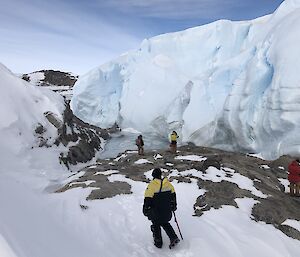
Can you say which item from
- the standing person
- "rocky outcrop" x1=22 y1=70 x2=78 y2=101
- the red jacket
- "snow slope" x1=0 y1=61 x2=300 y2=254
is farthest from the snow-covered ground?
"rocky outcrop" x1=22 y1=70 x2=78 y2=101

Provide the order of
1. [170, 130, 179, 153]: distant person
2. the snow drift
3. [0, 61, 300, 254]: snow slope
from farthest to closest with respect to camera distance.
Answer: [170, 130, 179, 153]: distant person
the snow drift
[0, 61, 300, 254]: snow slope

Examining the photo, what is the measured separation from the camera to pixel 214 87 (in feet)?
98.4

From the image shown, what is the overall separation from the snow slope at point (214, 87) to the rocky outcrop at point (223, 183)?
520 cm

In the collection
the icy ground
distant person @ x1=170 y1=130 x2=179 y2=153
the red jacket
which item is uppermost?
the icy ground

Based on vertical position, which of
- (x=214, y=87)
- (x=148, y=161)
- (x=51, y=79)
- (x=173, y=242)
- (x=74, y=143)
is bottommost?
(x=51, y=79)

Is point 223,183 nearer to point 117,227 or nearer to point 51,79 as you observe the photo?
point 117,227

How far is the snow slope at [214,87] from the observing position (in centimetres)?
2134

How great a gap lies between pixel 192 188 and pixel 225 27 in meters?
28.3

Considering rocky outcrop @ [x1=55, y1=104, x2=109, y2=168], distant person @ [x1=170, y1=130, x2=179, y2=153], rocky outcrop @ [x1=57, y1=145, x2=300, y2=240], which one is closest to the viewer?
rocky outcrop @ [x1=57, y1=145, x2=300, y2=240]

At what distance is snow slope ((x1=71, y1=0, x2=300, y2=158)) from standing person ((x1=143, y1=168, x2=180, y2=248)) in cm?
1459

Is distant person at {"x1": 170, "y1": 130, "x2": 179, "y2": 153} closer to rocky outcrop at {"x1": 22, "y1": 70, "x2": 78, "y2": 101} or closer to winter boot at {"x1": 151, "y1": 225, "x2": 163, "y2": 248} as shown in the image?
winter boot at {"x1": 151, "y1": 225, "x2": 163, "y2": 248}

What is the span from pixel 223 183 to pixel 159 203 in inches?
219

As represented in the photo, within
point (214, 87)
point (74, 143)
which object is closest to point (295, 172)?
point (74, 143)

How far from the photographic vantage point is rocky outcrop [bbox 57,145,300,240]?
396 inches
